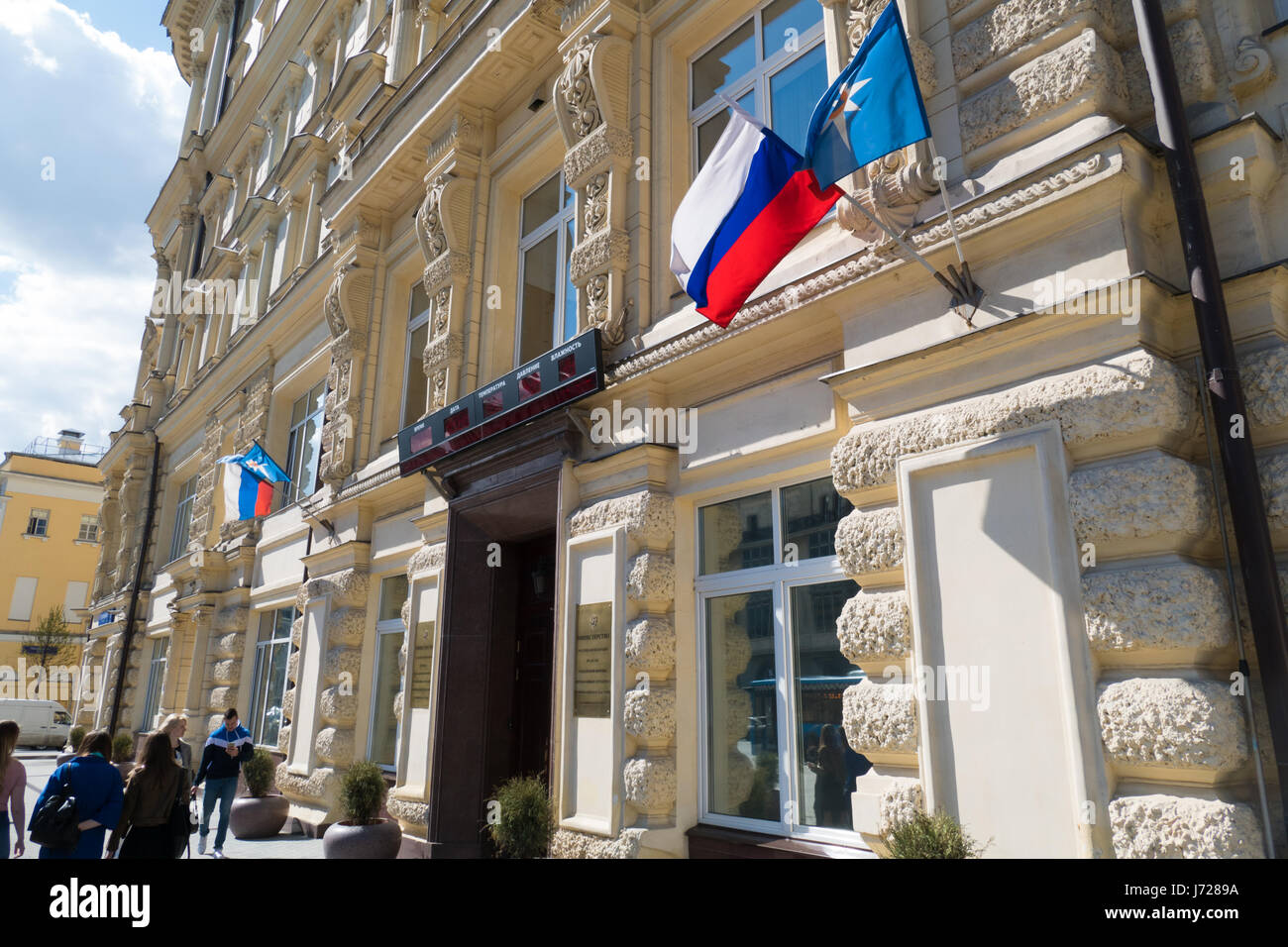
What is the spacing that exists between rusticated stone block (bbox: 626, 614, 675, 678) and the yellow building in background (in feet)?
156

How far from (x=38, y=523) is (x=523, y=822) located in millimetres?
51745

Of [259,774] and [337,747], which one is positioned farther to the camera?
→ [259,774]

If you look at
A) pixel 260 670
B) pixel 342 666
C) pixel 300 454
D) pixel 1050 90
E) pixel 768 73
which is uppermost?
pixel 768 73

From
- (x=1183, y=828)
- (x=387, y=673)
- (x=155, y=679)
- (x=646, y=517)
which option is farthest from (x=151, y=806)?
(x=155, y=679)

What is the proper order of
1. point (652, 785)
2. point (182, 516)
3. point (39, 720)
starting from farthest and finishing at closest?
point (39, 720) < point (182, 516) < point (652, 785)

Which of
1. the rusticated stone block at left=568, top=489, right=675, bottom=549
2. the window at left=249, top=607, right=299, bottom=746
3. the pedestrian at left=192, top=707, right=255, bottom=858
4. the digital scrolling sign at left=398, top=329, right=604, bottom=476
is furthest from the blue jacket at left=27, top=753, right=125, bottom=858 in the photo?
the window at left=249, top=607, right=299, bottom=746

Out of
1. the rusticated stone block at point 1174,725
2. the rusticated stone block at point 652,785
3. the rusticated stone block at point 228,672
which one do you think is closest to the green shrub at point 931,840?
the rusticated stone block at point 1174,725

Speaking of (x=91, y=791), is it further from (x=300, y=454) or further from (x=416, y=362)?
(x=300, y=454)

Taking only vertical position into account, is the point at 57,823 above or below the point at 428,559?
below

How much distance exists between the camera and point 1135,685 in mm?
3873

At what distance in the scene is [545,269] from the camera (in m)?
10.4

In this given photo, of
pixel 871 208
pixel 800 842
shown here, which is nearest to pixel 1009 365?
pixel 871 208

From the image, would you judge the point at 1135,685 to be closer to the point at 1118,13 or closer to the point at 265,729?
the point at 1118,13
